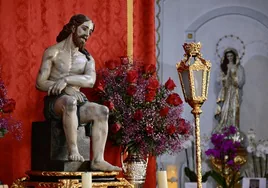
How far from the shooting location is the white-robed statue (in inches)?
329

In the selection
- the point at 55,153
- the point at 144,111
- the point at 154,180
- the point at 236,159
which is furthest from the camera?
the point at 236,159

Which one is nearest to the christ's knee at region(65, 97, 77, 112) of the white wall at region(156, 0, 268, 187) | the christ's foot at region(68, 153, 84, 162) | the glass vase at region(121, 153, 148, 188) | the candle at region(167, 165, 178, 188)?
the christ's foot at region(68, 153, 84, 162)

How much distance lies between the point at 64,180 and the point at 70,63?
1.01 meters

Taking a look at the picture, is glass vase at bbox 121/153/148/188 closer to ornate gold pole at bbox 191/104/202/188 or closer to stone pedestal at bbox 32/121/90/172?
stone pedestal at bbox 32/121/90/172

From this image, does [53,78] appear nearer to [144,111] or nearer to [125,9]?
[144,111]

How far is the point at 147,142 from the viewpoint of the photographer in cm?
571

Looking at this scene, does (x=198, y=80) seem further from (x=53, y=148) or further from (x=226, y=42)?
(x=226, y=42)

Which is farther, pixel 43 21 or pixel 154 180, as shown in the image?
pixel 154 180

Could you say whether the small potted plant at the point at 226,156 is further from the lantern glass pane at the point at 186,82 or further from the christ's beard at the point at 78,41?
the christ's beard at the point at 78,41

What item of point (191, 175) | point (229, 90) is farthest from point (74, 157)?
point (229, 90)

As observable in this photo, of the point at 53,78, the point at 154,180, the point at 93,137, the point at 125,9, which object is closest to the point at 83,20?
the point at 53,78

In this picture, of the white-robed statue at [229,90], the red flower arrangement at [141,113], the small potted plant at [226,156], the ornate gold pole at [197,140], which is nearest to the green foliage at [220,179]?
the small potted plant at [226,156]

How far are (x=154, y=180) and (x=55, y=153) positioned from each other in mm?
1639

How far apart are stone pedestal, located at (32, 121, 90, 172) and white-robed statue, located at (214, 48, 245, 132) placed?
346 cm
